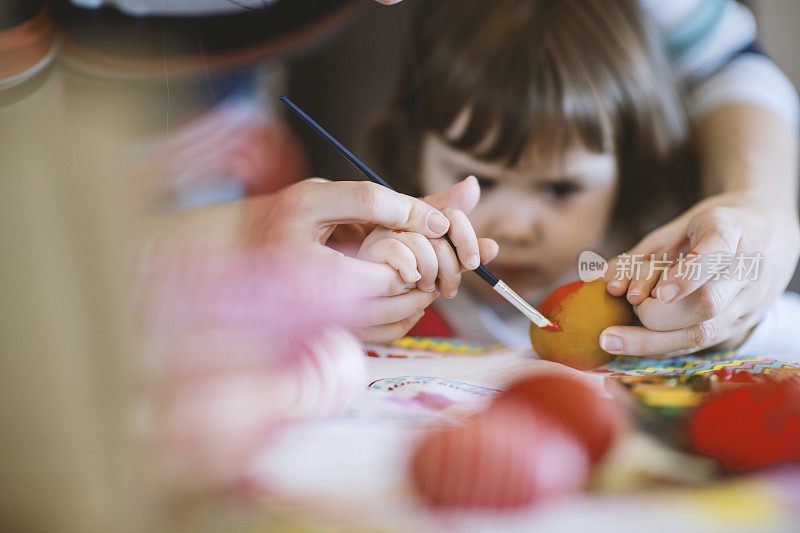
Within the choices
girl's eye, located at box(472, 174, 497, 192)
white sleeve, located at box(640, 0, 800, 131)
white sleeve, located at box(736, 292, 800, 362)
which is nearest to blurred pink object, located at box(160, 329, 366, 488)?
girl's eye, located at box(472, 174, 497, 192)

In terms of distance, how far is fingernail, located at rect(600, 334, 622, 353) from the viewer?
0.34m

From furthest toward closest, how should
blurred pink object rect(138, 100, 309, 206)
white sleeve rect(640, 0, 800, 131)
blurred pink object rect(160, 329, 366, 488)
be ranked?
white sleeve rect(640, 0, 800, 131) < blurred pink object rect(138, 100, 309, 206) < blurred pink object rect(160, 329, 366, 488)

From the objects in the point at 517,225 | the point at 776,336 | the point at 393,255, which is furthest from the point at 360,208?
the point at 776,336

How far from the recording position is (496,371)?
1.07 ft

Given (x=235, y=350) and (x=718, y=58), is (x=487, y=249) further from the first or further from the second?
(x=718, y=58)

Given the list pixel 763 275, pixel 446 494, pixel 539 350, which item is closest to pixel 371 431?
pixel 446 494

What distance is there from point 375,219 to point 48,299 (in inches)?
6.5

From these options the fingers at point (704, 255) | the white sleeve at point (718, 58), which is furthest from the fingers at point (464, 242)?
the white sleeve at point (718, 58)

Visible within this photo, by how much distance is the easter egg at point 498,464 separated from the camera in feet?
0.55

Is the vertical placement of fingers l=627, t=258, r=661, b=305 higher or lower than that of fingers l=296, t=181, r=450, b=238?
lower

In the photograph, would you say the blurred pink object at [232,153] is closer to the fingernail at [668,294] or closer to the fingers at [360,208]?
the fingers at [360,208]

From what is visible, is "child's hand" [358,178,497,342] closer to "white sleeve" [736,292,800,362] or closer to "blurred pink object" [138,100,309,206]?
"blurred pink object" [138,100,309,206]

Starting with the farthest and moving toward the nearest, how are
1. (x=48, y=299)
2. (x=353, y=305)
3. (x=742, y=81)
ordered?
1. (x=742, y=81)
2. (x=353, y=305)
3. (x=48, y=299)

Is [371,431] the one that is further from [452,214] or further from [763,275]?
[763,275]
